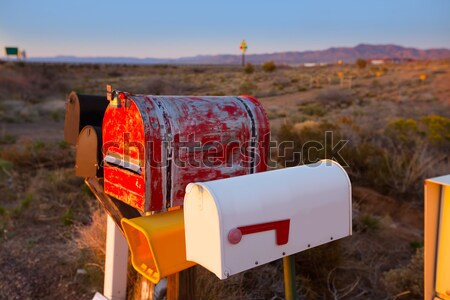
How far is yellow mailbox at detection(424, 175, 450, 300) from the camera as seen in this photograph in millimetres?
1787

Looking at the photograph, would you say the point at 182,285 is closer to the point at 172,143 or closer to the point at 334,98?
the point at 172,143

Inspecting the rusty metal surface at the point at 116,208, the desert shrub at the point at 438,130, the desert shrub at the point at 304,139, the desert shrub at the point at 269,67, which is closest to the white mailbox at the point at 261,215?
the rusty metal surface at the point at 116,208

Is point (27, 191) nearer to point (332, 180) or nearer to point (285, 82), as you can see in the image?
point (332, 180)

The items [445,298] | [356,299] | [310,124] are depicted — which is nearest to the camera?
[445,298]

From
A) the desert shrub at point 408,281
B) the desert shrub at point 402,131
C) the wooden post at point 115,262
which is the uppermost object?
the desert shrub at point 402,131

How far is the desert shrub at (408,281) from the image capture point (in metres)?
3.54

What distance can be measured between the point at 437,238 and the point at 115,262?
6.43ft

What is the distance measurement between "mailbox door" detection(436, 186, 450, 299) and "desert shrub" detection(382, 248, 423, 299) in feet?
6.10

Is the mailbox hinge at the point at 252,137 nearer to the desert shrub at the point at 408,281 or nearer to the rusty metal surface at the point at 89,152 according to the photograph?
the rusty metal surface at the point at 89,152

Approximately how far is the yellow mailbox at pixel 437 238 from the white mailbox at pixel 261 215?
15.9 inches

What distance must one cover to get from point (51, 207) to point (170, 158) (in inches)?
147

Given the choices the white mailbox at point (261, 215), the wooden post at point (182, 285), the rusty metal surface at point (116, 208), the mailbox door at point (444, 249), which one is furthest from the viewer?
the rusty metal surface at point (116, 208)

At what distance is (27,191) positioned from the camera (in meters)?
5.55

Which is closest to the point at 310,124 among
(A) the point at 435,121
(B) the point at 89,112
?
(A) the point at 435,121
